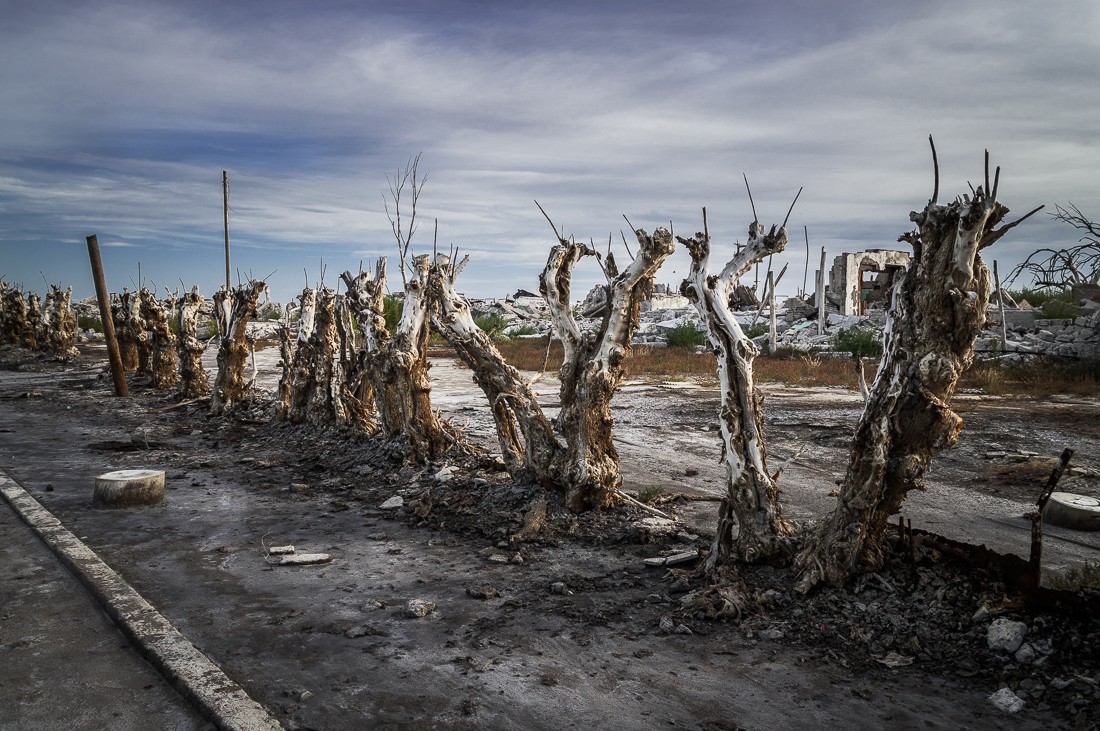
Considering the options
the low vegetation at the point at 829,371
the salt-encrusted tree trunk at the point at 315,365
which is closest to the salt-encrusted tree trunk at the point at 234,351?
the salt-encrusted tree trunk at the point at 315,365

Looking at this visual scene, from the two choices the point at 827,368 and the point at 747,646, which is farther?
the point at 827,368

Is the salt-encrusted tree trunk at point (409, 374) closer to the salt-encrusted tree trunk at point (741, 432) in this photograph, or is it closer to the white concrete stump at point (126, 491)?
the white concrete stump at point (126, 491)

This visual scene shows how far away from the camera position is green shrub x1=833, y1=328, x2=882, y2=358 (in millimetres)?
22734

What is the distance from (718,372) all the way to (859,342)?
18.9m

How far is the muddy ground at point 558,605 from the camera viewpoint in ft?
12.1

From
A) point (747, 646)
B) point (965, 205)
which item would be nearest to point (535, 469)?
point (747, 646)

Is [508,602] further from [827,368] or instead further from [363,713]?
[827,368]

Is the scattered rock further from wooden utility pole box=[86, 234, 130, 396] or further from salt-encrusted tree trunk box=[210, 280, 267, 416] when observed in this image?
wooden utility pole box=[86, 234, 130, 396]

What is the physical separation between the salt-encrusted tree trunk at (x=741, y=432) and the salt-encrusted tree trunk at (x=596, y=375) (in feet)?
3.40

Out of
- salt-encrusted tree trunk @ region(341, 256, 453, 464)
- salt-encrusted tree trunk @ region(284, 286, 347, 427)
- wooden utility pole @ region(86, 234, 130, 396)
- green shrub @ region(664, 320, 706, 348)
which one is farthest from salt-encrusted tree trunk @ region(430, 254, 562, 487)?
green shrub @ region(664, 320, 706, 348)

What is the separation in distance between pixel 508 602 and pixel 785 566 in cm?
188

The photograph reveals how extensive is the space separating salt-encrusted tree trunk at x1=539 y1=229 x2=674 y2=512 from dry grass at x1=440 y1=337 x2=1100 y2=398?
24.8 feet

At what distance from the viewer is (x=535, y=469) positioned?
7277 millimetres

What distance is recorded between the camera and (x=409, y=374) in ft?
30.8
